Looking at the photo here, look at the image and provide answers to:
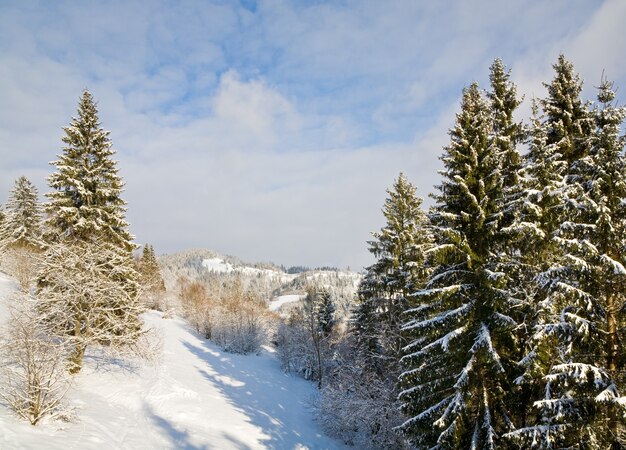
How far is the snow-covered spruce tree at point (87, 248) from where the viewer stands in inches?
721

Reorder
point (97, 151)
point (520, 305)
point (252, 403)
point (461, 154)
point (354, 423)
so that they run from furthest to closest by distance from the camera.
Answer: point (252, 403)
point (354, 423)
point (97, 151)
point (461, 154)
point (520, 305)

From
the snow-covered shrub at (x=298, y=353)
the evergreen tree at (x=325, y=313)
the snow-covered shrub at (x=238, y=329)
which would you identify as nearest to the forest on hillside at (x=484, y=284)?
the snow-covered shrub at (x=298, y=353)

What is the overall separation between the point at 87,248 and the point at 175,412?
1016cm

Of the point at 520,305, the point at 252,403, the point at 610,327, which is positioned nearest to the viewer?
the point at 610,327

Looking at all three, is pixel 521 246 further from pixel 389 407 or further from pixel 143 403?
pixel 143 403

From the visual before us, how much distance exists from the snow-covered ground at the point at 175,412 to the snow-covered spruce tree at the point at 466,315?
35.6 ft

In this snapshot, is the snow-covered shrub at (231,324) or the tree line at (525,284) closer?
the tree line at (525,284)

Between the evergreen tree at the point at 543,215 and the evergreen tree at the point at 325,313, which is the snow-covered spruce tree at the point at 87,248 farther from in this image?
the evergreen tree at the point at 325,313

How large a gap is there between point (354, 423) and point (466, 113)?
20290 millimetres

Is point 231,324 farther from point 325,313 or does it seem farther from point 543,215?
point 543,215

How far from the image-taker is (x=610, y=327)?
1032 cm

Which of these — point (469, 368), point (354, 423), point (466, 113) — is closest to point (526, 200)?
point (466, 113)

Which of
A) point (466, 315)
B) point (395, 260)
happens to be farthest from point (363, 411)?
point (466, 315)

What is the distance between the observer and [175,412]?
67.1ft
